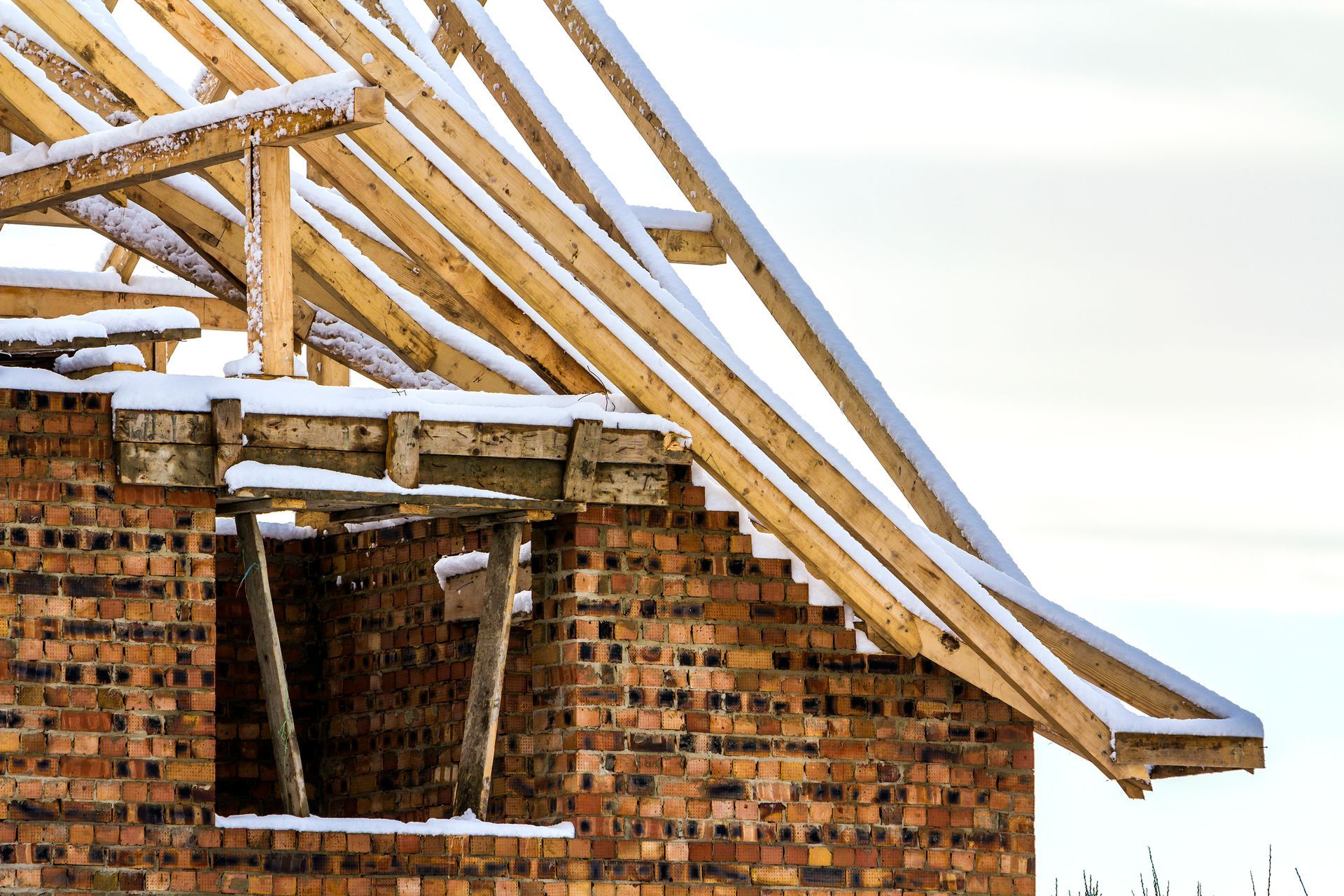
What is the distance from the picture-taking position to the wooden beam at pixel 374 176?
877 centimetres

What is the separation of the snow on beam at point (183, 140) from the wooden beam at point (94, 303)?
290 cm

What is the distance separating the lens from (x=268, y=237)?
28.5 feet

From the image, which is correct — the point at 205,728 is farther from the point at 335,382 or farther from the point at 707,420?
the point at 335,382

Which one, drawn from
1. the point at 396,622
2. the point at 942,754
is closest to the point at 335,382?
the point at 396,622

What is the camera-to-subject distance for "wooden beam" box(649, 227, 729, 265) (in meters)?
11.5

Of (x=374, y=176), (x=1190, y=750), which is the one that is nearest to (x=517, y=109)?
(x=374, y=176)

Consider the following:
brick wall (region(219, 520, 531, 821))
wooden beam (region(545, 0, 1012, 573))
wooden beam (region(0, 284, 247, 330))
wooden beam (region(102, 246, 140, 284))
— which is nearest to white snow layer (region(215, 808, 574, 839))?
brick wall (region(219, 520, 531, 821))

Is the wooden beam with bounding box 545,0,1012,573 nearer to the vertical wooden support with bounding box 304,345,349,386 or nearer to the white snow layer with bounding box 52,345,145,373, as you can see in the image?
the vertical wooden support with bounding box 304,345,349,386

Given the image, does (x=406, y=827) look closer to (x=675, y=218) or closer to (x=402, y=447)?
(x=402, y=447)

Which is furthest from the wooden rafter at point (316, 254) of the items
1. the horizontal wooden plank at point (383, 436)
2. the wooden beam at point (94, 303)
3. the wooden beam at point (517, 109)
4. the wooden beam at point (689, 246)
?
the wooden beam at point (94, 303)

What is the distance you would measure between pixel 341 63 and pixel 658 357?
1.75 metres

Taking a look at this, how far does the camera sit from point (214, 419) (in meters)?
8.79

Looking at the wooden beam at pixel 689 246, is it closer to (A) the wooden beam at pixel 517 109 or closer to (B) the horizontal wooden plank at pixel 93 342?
(A) the wooden beam at pixel 517 109

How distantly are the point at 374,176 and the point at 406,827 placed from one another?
104 inches
